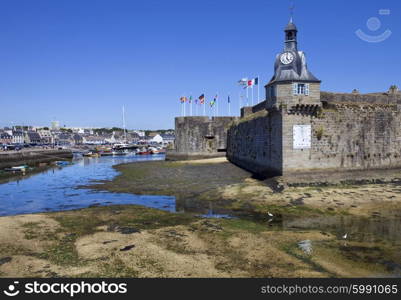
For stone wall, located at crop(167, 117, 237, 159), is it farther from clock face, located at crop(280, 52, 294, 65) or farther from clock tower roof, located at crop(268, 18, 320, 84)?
clock face, located at crop(280, 52, 294, 65)

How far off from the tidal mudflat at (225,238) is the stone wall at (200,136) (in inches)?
1295

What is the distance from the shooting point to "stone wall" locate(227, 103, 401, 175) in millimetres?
24875

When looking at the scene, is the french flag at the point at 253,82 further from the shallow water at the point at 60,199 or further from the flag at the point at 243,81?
the shallow water at the point at 60,199

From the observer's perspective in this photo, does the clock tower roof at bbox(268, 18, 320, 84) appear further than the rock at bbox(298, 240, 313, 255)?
Yes

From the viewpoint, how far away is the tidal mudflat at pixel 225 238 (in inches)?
387

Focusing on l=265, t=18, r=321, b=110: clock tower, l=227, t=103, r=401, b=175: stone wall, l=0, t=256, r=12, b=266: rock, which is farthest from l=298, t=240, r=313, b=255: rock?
l=265, t=18, r=321, b=110: clock tower

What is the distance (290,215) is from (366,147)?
14.3 m

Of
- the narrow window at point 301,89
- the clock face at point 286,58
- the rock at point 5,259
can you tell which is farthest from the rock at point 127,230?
the clock face at point 286,58

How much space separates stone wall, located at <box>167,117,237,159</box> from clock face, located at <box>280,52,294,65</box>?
29.2 metres

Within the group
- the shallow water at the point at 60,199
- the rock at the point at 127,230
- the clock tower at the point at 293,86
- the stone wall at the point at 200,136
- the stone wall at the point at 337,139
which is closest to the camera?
the rock at the point at 127,230

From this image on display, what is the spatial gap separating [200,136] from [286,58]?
30.1 metres

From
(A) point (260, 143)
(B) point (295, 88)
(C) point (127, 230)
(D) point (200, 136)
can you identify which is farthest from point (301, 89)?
(D) point (200, 136)

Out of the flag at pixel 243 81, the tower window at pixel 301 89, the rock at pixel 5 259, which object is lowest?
the rock at pixel 5 259

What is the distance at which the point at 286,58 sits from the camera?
2673cm
